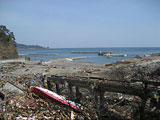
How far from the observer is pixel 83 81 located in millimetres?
4945

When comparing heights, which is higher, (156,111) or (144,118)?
(156,111)

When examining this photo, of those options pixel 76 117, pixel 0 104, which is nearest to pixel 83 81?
pixel 76 117

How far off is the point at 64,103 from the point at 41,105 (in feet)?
2.72

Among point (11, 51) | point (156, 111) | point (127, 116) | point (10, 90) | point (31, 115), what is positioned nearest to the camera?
point (156, 111)

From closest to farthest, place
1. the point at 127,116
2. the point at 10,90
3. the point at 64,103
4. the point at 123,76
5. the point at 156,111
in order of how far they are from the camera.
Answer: the point at 156,111 < the point at 127,116 < the point at 64,103 < the point at 10,90 < the point at 123,76

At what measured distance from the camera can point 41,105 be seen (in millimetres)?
4938

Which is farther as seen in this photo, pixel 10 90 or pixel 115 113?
pixel 10 90

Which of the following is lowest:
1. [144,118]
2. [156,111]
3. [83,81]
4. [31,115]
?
[31,115]

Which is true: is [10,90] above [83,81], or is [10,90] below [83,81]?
below

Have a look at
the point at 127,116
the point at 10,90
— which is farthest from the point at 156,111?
the point at 10,90

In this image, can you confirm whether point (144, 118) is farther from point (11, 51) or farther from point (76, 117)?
point (11, 51)

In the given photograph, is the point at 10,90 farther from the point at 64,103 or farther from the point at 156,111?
the point at 156,111

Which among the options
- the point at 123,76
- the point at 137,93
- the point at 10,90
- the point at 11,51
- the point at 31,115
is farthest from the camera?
the point at 11,51

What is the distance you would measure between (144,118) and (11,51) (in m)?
33.9
